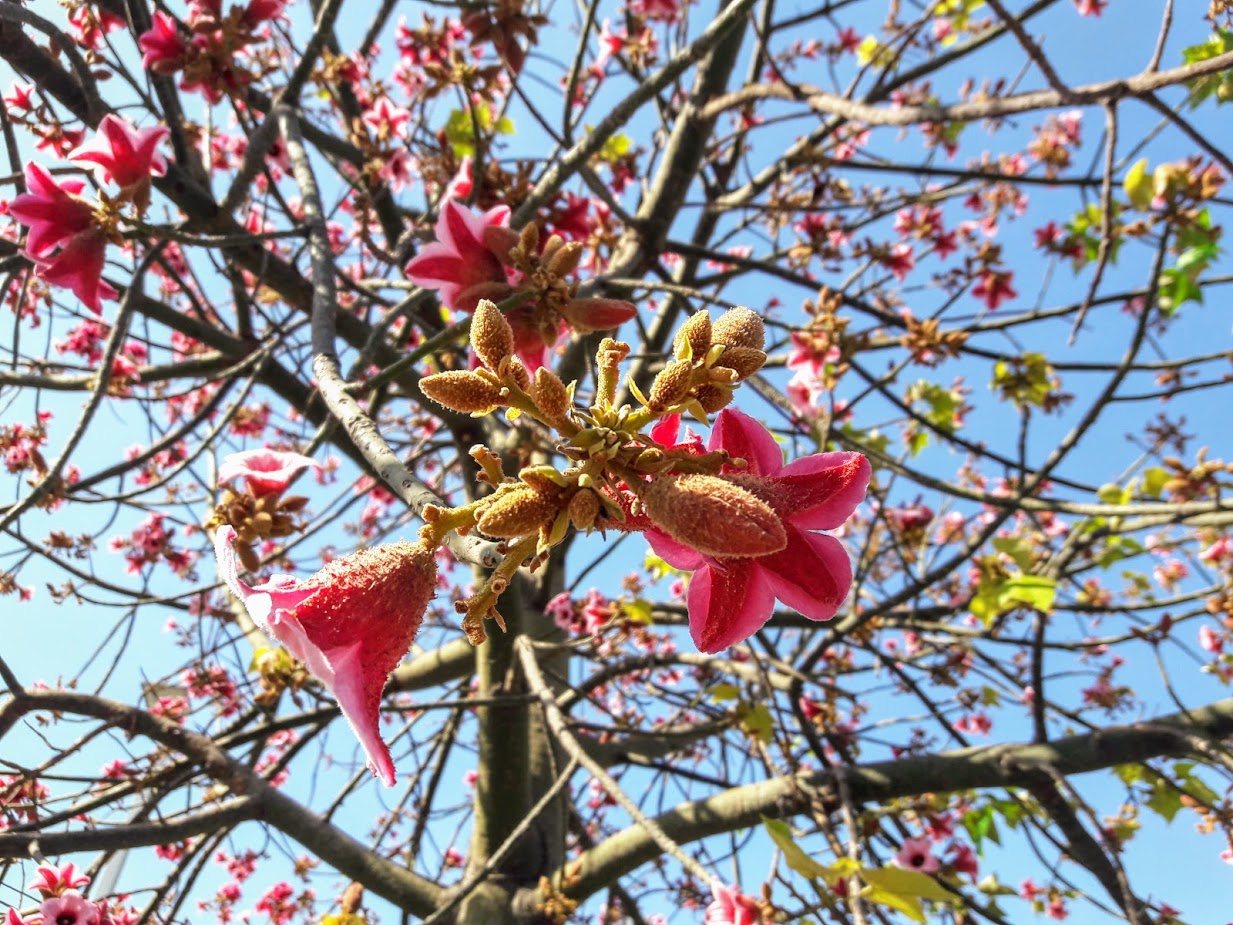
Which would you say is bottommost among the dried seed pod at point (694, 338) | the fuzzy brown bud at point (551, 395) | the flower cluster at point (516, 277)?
the fuzzy brown bud at point (551, 395)

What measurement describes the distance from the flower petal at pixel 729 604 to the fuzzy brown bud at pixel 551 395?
260 millimetres

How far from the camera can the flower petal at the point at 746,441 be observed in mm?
867

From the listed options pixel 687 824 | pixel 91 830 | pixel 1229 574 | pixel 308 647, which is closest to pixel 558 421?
pixel 308 647

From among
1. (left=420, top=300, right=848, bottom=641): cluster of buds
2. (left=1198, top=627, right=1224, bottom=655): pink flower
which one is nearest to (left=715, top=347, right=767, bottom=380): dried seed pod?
(left=420, top=300, right=848, bottom=641): cluster of buds

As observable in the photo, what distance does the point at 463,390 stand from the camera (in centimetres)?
72

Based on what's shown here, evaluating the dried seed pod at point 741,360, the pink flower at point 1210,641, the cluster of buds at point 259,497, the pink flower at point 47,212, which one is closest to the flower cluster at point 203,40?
the pink flower at point 47,212

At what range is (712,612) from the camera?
2.78 feet

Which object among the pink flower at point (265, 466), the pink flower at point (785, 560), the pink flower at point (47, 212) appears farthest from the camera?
the pink flower at point (47, 212)

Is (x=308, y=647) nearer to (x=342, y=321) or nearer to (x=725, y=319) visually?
(x=725, y=319)

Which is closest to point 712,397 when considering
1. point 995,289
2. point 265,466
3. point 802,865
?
point 265,466

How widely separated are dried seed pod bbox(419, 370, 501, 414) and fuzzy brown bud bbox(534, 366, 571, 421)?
54 millimetres

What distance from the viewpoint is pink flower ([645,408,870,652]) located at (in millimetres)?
825

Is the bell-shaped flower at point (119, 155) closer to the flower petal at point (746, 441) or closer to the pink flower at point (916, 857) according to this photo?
the flower petal at point (746, 441)

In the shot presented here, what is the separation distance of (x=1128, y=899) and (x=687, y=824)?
124 centimetres
